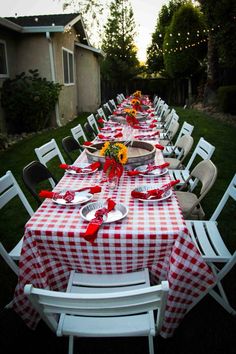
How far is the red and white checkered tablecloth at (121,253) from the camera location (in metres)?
1.85

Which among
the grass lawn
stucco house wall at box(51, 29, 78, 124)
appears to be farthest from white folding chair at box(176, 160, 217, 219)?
stucco house wall at box(51, 29, 78, 124)

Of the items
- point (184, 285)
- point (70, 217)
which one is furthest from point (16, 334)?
point (184, 285)

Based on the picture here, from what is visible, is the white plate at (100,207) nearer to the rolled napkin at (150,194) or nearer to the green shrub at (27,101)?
the rolled napkin at (150,194)

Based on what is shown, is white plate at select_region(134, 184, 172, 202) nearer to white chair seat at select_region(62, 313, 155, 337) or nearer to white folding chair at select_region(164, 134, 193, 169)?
white chair seat at select_region(62, 313, 155, 337)

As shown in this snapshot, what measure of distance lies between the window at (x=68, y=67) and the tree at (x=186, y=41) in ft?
20.3

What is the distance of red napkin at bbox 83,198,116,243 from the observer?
5.84 ft

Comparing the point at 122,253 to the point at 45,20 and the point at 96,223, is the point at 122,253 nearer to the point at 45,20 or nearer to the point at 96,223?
the point at 96,223

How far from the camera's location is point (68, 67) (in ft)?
42.6

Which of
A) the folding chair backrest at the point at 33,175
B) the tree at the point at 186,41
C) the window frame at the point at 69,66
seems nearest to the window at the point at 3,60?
the window frame at the point at 69,66

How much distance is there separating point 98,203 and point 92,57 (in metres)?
14.6

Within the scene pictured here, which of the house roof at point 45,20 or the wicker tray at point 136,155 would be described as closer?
the wicker tray at point 136,155

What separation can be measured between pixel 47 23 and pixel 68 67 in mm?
1826

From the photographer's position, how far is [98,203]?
7.33 feet

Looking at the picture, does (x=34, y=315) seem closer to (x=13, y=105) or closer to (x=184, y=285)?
(x=184, y=285)
